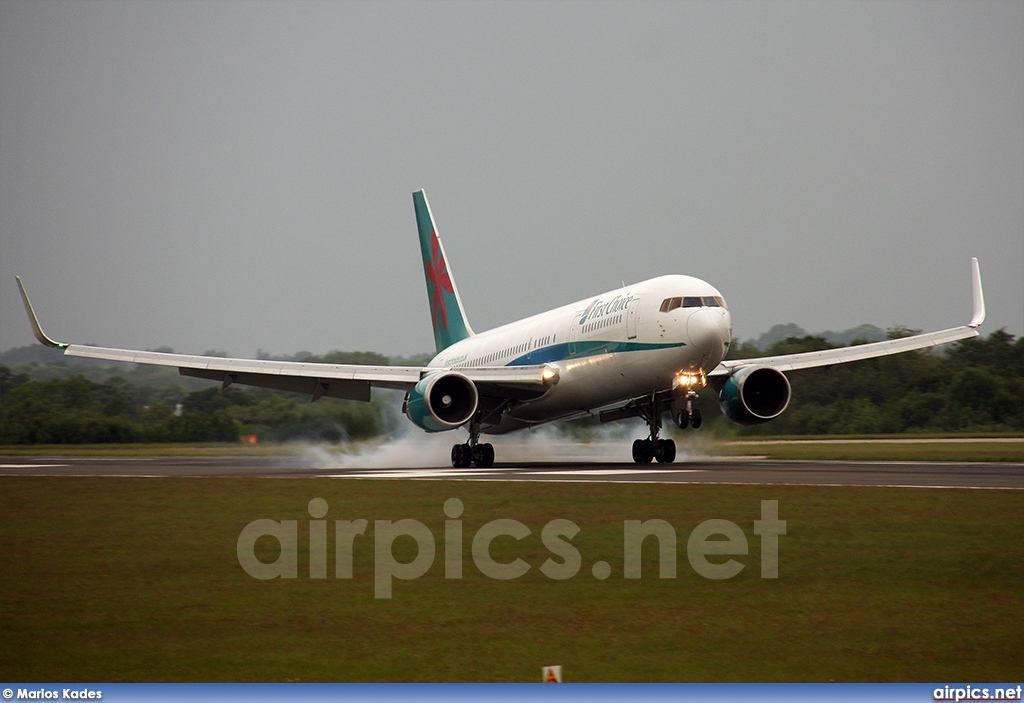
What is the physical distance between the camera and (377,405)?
46188 mm

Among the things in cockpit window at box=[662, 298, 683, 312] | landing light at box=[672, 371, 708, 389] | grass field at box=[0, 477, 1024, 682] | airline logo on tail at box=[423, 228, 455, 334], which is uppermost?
airline logo on tail at box=[423, 228, 455, 334]

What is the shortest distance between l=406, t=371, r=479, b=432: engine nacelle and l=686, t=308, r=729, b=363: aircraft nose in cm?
623

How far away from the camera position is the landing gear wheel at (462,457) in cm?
3397

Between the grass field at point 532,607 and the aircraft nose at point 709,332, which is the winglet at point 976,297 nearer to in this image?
the aircraft nose at point 709,332

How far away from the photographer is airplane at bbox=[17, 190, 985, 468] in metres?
29.4

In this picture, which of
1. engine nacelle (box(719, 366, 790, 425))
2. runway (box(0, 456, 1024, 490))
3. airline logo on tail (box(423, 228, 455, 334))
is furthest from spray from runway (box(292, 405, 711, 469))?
runway (box(0, 456, 1024, 490))

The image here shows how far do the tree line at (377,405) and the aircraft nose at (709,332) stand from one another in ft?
41.6

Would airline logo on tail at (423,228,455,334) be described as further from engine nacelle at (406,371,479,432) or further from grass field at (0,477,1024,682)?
grass field at (0,477,1024,682)

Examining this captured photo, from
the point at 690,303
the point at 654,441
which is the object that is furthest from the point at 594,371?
the point at 690,303

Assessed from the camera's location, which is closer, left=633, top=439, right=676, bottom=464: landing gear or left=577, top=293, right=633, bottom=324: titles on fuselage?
left=577, top=293, right=633, bottom=324: titles on fuselage

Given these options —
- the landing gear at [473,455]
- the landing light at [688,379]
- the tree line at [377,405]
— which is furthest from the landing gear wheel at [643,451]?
the tree line at [377,405]

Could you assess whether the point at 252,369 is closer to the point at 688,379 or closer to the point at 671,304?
the point at 671,304

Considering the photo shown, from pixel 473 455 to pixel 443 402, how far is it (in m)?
2.29

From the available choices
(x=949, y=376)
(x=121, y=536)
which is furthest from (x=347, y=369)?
(x=949, y=376)
